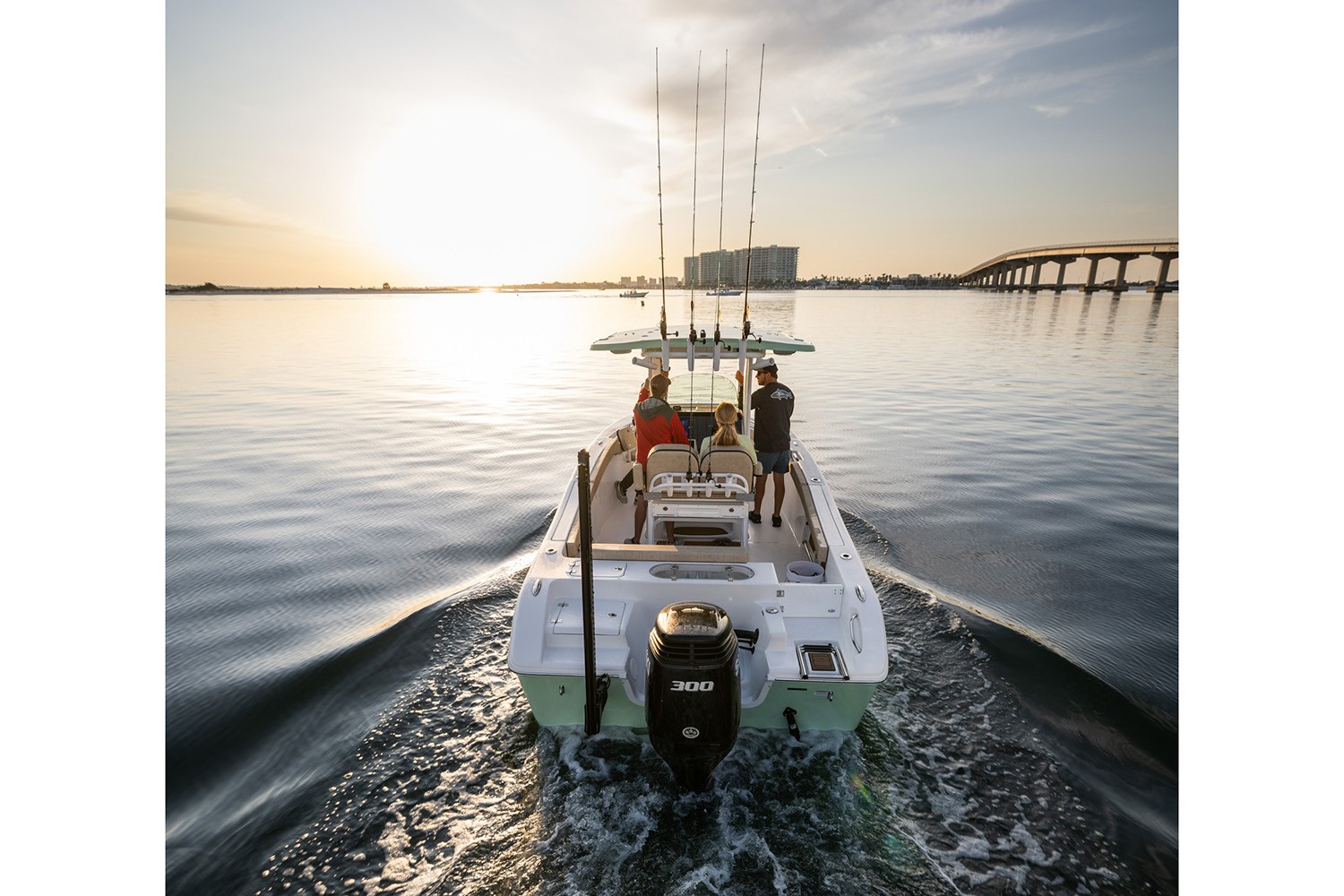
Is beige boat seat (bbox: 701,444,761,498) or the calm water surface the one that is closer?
the calm water surface

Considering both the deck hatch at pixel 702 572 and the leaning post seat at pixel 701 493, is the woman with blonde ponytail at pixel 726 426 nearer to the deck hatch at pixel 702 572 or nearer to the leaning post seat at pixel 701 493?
the leaning post seat at pixel 701 493

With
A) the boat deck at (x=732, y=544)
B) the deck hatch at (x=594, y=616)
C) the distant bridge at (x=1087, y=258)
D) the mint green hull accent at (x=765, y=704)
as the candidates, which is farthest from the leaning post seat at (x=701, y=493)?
the distant bridge at (x=1087, y=258)

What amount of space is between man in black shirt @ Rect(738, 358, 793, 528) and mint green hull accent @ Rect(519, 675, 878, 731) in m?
2.77

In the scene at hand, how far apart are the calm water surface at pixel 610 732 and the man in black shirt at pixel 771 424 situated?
6.47ft

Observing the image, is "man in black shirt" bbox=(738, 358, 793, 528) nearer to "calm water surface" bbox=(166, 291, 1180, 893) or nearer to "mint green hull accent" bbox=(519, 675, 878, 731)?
"calm water surface" bbox=(166, 291, 1180, 893)

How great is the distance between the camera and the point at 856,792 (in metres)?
3.98

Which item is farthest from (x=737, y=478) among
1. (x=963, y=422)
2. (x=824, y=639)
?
(x=963, y=422)

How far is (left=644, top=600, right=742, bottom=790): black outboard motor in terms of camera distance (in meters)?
3.52

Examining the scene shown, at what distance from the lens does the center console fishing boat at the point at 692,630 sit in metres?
3.56

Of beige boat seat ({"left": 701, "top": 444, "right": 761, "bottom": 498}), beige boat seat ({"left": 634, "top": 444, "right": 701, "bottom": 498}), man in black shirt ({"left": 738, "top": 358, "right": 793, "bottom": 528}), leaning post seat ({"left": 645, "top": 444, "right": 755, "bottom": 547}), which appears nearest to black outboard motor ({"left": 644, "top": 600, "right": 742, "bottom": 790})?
leaning post seat ({"left": 645, "top": 444, "right": 755, "bottom": 547})

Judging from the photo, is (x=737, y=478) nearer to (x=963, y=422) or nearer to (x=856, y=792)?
→ (x=856, y=792)

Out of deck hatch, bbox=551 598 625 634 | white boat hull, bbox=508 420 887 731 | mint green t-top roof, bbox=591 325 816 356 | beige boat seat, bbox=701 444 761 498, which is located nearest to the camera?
white boat hull, bbox=508 420 887 731

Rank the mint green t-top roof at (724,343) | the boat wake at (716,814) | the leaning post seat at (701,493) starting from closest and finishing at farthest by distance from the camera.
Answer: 1. the boat wake at (716,814)
2. the leaning post seat at (701,493)
3. the mint green t-top roof at (724,343)

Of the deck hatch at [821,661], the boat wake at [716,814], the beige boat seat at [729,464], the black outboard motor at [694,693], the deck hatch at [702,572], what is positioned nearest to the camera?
the boat wake at [716,814]
